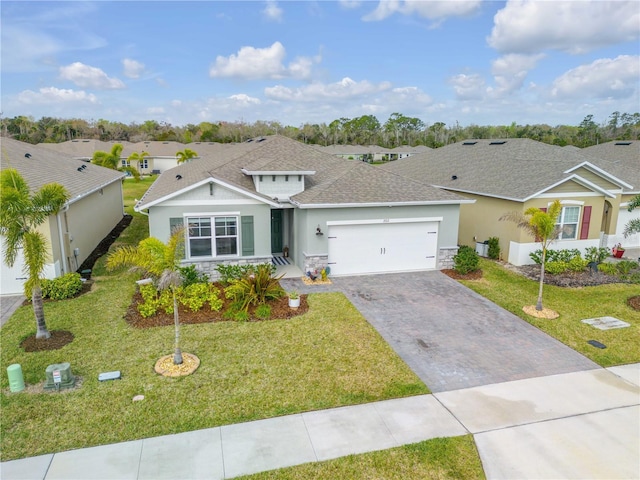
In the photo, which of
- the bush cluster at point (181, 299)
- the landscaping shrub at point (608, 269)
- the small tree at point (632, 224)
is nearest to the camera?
the bush cluster at point (181, 299)

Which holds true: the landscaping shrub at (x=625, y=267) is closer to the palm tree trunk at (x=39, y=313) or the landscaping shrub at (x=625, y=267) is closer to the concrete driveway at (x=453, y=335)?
the concrete driveway at (x=453, y=335)

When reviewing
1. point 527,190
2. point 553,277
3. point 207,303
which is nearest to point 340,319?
point 207,303

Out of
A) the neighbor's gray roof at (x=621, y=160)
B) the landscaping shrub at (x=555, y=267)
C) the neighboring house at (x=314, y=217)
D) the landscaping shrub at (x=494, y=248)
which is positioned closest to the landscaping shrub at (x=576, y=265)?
the landscaping shrub at (x=555, y=267)

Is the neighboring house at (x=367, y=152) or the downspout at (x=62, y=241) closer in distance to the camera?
the downspout at (x=62, y=241)

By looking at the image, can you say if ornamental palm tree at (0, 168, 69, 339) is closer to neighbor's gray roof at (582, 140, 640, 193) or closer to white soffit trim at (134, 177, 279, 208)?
white soffit trim at (134, 177, 279, 208)

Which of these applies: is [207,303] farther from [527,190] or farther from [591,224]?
[591,224]

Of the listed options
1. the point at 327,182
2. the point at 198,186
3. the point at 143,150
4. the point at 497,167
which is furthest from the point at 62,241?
the point at 143,150

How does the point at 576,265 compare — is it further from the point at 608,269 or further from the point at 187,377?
the point at 187,377
